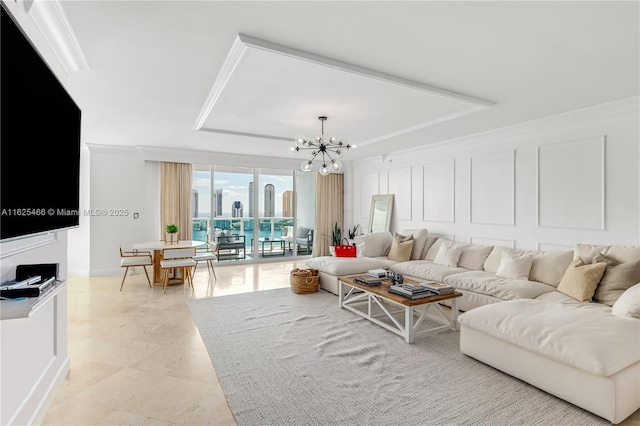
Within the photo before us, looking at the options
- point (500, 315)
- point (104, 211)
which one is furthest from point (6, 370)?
point (104, 211)

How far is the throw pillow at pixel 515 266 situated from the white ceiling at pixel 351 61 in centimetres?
178

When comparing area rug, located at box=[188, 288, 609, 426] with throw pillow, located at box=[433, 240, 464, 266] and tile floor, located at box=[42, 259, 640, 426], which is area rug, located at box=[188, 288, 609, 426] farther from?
throw pillow, located at box=[433, 240, 464, 266]

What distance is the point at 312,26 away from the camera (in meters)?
2.19

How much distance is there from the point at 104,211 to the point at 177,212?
1.27 metres

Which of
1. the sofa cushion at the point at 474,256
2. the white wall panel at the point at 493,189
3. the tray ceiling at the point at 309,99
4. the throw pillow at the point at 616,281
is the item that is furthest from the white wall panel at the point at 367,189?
the throw pillow at the point at 616,281

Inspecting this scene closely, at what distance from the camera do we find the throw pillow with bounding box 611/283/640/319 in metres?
2.62

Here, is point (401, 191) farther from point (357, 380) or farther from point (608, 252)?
point (357, 380)

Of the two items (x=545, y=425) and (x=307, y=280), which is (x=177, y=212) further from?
(x=545, y=425)

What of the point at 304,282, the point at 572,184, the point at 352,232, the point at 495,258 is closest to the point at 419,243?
the point at 495,258

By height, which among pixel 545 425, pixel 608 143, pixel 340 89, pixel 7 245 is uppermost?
pixel 340 89

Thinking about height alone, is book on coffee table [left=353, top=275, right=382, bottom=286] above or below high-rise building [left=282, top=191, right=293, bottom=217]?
below

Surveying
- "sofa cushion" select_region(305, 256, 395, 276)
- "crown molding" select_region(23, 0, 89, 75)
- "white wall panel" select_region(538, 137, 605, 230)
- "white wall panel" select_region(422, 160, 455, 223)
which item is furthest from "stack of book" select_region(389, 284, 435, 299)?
"crown molding" select_region(23, 0, 89, 75)

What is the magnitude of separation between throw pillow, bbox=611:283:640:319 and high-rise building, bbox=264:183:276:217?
6388mm

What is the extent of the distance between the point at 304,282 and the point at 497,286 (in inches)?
100
